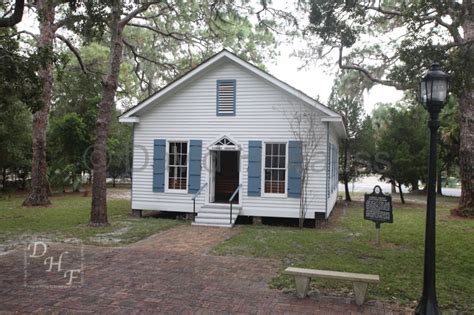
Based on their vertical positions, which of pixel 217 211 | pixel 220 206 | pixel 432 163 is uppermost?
pixel 432 163

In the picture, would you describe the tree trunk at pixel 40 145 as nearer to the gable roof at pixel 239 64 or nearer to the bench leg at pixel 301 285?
the gable roof at pixel 239 64

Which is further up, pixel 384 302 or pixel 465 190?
pixel 465 190

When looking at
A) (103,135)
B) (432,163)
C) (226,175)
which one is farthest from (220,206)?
(432,163)

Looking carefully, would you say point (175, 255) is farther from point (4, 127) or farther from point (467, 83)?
point (4, 127)

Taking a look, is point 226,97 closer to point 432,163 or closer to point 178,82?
point 178,82

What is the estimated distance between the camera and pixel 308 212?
43.9 ft

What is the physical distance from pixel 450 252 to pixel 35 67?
974 cm

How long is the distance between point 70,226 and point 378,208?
8.84 metres

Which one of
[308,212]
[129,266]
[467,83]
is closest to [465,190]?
[308,212]

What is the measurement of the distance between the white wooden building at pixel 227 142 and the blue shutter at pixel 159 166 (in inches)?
1.4

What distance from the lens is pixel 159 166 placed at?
14.7m

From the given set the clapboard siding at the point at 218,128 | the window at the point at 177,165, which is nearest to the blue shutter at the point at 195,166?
the clapboard siding at the point at 218,128

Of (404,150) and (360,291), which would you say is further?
(404,150)

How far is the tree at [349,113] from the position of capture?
22.2m
